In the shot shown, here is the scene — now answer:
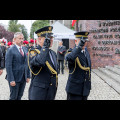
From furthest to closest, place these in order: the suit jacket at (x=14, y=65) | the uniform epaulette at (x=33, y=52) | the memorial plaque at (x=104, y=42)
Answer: the memorial plaque at (x=104, y=42) → the suit jacket at (x=14, y=65) → the uniform epaulette at (x=33, y=52)

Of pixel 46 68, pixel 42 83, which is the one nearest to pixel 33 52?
pixel 46 68

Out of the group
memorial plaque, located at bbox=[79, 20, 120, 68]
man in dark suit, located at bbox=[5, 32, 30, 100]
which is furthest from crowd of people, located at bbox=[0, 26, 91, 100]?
memorial plaque, located at bbox=[79, 20, 120, 68]

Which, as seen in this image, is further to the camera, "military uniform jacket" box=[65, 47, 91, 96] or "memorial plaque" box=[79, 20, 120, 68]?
"memorial plaque" box=[79, 20, 120, 68]

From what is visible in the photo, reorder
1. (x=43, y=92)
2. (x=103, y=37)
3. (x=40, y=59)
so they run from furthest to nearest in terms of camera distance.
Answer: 1. (x=103, y=37)
2. (x=43, y=92)
3. (x=40, y=59)

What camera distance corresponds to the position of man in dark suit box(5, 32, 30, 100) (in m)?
3.89

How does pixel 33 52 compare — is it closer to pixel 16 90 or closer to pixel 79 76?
pixel 79 76

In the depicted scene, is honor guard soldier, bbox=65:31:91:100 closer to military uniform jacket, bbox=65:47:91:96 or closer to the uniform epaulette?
military uniform jacket, bbox=65:47:91:96

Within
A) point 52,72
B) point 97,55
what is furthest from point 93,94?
point 97,55

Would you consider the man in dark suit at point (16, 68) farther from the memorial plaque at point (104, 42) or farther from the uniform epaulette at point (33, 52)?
the memorial plaque at point (104, 42)

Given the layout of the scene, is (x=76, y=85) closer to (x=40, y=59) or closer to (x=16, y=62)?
(x=40, y=59)

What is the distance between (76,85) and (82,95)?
0.23m

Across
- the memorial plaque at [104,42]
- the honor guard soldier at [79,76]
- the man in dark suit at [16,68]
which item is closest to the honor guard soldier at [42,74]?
the honor guard soldier at [79,76]

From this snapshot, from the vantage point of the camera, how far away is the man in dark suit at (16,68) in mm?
3895

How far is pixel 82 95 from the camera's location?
3285 millimetres
